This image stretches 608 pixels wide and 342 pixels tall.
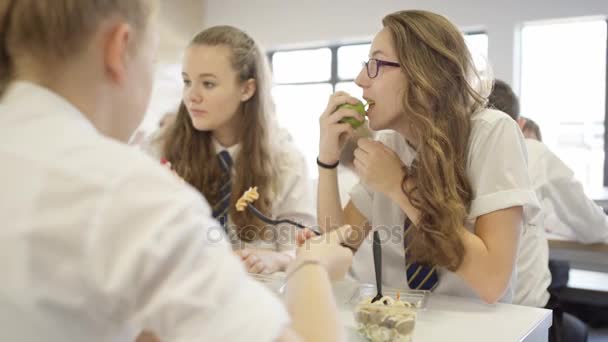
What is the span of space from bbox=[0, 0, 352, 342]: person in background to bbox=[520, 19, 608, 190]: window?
573 cm

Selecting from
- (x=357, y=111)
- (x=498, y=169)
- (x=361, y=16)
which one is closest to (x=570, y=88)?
(x=361, y=16)

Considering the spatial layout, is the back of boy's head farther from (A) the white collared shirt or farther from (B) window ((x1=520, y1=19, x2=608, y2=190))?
(B) window ((x1=520, y1=19, x2=608, y2=190))

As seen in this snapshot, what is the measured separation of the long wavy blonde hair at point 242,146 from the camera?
2.14m

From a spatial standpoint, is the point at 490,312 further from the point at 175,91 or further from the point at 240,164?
the point at 175,91

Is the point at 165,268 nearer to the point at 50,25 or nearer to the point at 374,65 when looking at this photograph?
the point at 50,25

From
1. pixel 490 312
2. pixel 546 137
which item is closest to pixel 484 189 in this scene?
pixel 490 312

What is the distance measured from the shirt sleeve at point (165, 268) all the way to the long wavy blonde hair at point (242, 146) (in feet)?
4.89

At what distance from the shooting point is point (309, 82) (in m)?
7.59

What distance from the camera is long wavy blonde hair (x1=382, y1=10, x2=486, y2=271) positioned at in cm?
150

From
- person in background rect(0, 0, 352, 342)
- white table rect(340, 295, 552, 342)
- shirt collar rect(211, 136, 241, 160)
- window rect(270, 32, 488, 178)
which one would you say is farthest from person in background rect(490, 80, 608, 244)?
window rect(270, 32, 488, 178)

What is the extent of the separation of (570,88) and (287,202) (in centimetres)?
462

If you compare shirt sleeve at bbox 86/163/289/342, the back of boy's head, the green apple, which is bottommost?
the back of boy's head

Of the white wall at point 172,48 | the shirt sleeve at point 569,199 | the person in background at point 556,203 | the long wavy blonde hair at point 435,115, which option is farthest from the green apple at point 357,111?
the white wall at point 172,48

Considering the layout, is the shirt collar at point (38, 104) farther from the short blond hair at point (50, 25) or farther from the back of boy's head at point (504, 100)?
the back of boy's head at point (504, 100)
